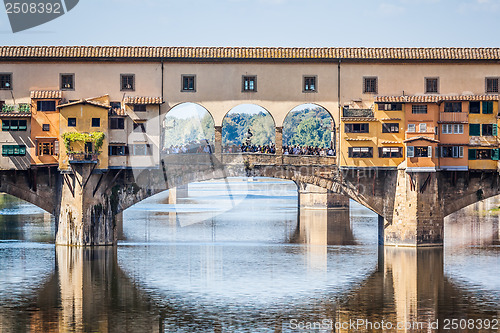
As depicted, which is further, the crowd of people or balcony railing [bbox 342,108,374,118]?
the crowd of people

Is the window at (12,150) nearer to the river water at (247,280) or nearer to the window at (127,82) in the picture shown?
the river water at (247,280)

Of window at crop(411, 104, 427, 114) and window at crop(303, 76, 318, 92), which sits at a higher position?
window at crop(303, 76, 318, 92)

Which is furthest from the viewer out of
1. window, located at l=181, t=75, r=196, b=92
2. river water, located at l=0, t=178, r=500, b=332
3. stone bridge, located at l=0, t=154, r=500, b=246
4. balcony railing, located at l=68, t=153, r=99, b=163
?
window, located at l=181, t=75, r=196, b=92

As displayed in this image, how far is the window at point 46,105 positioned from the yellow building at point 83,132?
1482mm

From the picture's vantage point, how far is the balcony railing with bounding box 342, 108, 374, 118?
6147 cm

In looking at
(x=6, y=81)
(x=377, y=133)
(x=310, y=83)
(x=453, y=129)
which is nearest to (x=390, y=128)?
(x=377, y=133)

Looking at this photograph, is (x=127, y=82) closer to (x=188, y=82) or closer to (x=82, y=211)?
(x=188, y=82)

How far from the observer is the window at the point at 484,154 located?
61.6 metres

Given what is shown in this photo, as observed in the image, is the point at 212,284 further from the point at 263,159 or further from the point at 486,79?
the point at 486,79

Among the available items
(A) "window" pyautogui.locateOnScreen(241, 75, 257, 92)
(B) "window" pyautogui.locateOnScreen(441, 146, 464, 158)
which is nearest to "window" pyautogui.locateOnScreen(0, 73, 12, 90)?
(A) "window" pyautogui.locateOnScreen(241, 75, 257, 92)

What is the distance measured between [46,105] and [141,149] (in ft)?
23.1

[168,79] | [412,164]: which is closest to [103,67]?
[168,79]

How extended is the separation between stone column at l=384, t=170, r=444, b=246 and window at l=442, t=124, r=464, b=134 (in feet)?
10.6

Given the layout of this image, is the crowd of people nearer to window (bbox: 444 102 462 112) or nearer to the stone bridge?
the stone bridge
